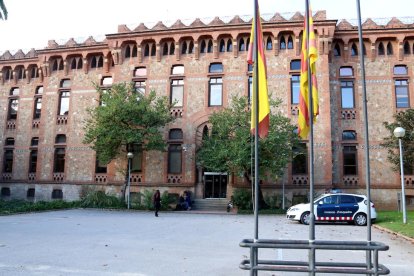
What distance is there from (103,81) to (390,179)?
24465mm

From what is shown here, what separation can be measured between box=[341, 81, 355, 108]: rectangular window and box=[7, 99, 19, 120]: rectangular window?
95.6 ft

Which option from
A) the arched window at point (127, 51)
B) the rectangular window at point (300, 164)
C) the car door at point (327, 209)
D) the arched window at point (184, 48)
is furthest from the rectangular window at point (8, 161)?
the car door at point (327, 209)

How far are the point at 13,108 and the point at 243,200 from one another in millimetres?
24143

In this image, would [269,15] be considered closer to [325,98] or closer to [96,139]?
[325,98]

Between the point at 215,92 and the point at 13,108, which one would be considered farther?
the point at 13,108

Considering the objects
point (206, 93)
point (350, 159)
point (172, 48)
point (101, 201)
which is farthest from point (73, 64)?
point (350, 159)

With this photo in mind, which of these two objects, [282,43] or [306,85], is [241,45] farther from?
[306,85]

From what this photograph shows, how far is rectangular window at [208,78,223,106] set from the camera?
97.7ft

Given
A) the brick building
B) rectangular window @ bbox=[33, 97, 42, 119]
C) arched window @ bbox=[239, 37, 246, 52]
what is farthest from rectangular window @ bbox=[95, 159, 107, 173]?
arched window @ bbox=[239, 37, 246, 52]

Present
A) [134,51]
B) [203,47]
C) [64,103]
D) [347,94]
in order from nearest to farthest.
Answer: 1. [347,94]
2. [203,47]
3. [134,51]
4. [64,103]

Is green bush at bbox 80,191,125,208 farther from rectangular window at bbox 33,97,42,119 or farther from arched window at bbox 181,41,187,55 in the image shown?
arched window at bbox 181,41,187,55

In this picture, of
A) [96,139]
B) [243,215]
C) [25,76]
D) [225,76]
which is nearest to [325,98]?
[225,76]

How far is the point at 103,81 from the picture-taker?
3303 cm

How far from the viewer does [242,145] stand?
2359 centimetres
